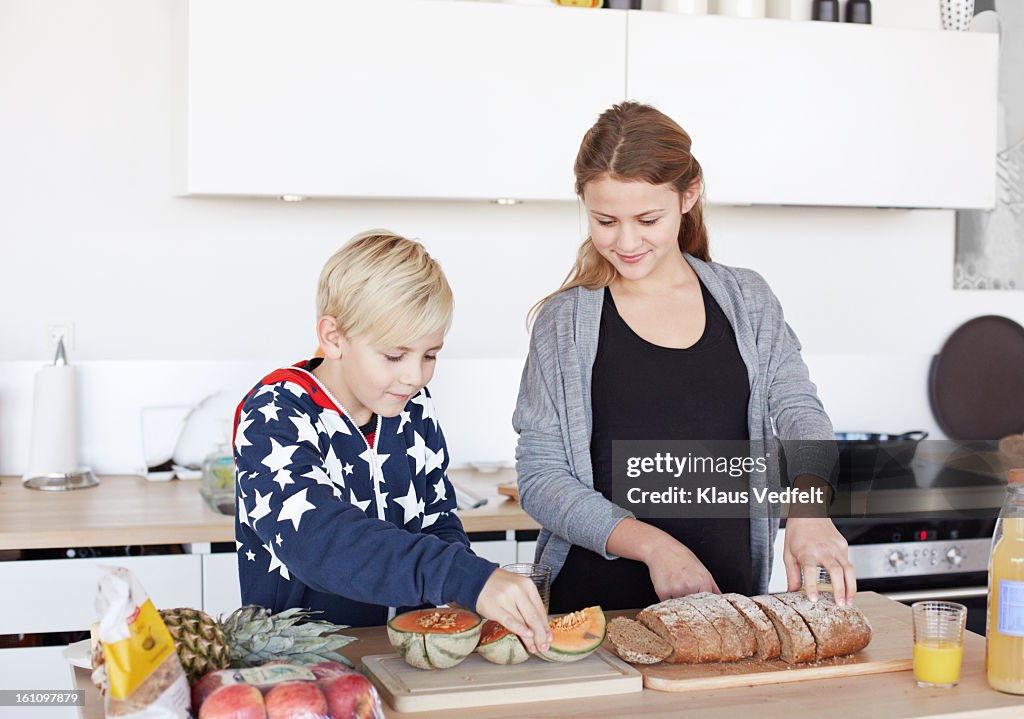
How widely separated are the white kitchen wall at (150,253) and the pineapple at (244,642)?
1630mm

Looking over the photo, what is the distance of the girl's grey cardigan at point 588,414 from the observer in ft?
5.70

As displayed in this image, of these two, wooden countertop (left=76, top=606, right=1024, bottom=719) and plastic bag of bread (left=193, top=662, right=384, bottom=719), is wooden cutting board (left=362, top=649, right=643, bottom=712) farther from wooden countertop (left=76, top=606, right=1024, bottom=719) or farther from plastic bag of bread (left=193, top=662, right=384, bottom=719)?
plastic bag of bread (left=193, top=662, right=384, bottom=719)

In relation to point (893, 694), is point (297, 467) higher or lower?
higher

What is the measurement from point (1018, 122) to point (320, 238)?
2.13m

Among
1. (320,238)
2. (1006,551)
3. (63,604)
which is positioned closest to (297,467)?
(1006,551)

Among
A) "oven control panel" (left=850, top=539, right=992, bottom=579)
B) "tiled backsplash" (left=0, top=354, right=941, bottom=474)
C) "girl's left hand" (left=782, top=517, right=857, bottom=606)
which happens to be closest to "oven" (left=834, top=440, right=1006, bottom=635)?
"oven control panel" (left=850, top=539, right=992, bottom=579)

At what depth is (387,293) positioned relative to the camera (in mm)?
1501

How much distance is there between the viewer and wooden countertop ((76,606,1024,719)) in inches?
50.5

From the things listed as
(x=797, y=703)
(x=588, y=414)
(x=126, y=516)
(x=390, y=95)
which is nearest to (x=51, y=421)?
(x=126, y=516)

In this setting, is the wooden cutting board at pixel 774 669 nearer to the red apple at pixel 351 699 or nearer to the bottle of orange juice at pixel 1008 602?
the bottle of orange juice at pixel 1008 602

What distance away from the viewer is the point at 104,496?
105 inches

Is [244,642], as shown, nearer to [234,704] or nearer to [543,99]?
[234,704]

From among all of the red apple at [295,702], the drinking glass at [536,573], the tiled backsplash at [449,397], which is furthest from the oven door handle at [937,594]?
the red apple at [295,702]

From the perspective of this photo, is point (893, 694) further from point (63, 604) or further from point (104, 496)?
point (104, 496)
